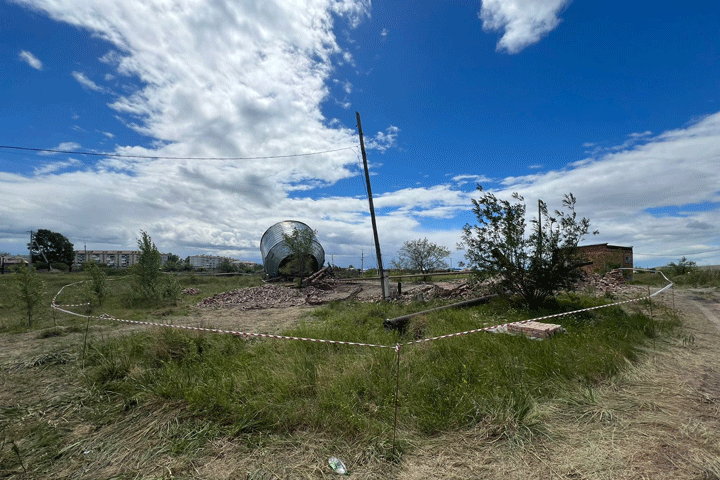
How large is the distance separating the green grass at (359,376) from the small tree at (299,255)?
16684 millimetres

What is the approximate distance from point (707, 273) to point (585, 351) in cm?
2201

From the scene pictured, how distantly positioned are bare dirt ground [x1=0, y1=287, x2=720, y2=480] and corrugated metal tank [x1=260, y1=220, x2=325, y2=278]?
67.3 ft

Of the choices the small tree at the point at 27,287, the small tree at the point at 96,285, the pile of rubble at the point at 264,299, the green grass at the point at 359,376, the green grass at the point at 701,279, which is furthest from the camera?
the green grass at the point at 701,279

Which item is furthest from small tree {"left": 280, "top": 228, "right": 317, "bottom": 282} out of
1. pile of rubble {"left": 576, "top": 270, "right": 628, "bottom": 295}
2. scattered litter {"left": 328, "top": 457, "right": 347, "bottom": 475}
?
scattered litter {"left": 328, "top": 457, "right": 347, "bottom": 475}

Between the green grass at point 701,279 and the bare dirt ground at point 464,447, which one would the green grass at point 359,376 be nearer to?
the bare dirt ground at point 464,447

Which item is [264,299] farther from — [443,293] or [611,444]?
[611,444]

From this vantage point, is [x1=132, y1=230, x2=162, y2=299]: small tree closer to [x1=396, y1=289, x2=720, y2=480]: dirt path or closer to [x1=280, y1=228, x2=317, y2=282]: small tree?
[x1=280, y1=228, x2=317, y2=282]: small tree

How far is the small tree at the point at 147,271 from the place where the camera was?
13805mm

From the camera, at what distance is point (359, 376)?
418 centimetres

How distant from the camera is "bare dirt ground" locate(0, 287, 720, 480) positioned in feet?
8.80

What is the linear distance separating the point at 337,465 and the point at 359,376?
4.56 feet

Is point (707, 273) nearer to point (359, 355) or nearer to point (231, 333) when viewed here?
point (359, 355)

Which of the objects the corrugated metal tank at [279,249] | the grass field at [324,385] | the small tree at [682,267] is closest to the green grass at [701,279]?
the small tree at [682,267]

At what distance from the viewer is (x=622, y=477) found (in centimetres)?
251
